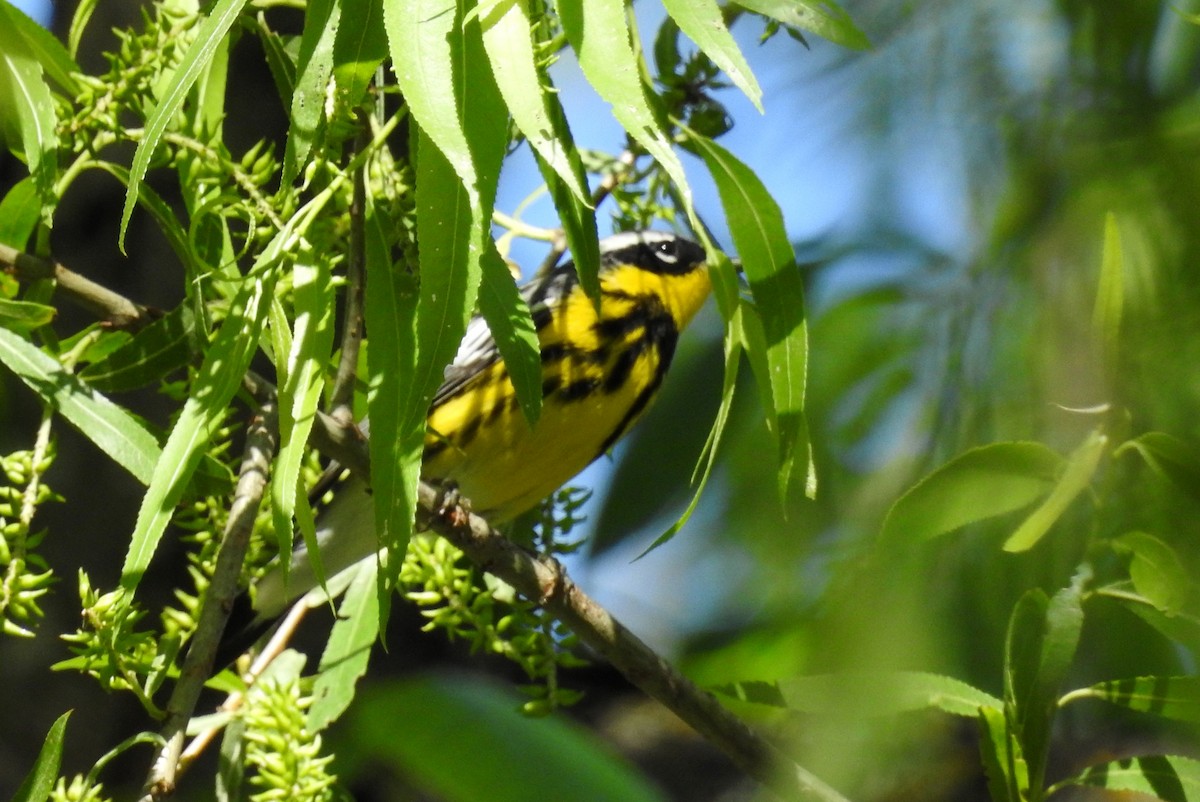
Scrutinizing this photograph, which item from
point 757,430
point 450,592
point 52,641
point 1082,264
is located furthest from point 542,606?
point 52,641

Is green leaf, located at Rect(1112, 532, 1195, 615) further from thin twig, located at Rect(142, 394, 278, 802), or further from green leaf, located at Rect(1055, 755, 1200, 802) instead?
thin twig, located at Rect(142, 394, 278, 802)

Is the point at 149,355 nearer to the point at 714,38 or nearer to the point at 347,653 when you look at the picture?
the point at 347,653

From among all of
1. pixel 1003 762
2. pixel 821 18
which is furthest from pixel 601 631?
pixel 821 18

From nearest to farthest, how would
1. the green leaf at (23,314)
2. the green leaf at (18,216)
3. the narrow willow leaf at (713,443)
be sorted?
the narrow willow leaf at (713,443)
the green leaf at (23,314)
the green leaf at (18,216)

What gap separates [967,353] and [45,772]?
736mm

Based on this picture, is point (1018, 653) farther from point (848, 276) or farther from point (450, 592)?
point (450, 592)

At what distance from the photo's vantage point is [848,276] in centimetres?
86

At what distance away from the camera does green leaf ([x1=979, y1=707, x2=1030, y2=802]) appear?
101cm

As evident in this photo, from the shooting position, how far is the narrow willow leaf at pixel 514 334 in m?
0.95

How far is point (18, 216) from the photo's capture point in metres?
1.25

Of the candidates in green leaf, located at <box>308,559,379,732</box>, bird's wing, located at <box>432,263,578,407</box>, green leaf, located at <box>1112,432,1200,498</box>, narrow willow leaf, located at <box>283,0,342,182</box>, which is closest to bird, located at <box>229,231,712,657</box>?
bird's wing, located at <box>432,263,578,407</box>

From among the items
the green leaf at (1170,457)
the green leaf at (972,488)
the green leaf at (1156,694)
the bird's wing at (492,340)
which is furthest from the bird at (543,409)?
the green leaf at (1170,457)

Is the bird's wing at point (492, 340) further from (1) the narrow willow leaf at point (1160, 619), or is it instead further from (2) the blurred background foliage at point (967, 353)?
(1) the narrow willow leaf at point (1160, 619)

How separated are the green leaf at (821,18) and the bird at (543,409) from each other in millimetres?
841
